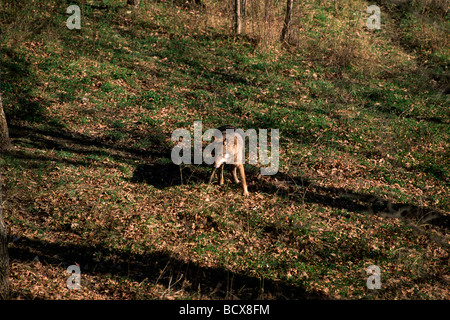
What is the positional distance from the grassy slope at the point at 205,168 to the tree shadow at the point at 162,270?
0.10ft

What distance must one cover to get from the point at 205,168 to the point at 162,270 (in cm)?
377

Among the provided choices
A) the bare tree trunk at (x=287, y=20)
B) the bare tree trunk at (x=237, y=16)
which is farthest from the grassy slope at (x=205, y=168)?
the bare tree trunk at (x=287, y=20)

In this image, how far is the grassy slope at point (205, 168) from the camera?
7.04 meters

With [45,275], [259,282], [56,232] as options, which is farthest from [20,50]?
[259,282]

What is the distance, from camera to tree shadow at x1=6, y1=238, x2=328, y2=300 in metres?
6.59

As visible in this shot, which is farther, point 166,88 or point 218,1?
point 218,1

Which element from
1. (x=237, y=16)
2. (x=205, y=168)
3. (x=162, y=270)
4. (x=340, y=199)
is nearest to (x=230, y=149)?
(x=205, y=168)

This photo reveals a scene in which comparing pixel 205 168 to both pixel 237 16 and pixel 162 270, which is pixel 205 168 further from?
pixel 237 16

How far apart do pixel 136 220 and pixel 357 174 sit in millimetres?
6675

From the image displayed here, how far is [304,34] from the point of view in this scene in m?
19.3

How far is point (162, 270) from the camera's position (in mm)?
6883

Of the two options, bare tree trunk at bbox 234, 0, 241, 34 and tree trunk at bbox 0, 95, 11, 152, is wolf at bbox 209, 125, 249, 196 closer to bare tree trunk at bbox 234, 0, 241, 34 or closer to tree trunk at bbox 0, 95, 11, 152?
tree trunk at bbox 0, 95, 11, 152

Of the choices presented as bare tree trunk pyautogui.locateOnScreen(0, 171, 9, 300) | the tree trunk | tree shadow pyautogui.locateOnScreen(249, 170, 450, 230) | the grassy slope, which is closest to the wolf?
the grassy slope
